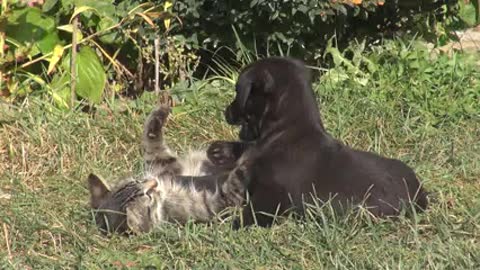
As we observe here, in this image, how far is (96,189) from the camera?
17.5 ft

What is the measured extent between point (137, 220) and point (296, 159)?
0.85 metres

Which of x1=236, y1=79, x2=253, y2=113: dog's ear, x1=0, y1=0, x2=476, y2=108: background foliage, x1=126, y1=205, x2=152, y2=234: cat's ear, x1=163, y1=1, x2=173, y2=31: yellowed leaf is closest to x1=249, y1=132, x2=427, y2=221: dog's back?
x1=236, y1=79, x2=253, y2=113: dog's ear

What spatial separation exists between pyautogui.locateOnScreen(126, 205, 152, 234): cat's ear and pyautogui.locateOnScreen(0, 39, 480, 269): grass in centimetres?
10

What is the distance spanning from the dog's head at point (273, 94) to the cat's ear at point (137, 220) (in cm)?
73

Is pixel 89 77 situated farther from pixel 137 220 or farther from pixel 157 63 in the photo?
pixel 137 220

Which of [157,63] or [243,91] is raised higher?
[243,91]

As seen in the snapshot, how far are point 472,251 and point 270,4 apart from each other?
269cm

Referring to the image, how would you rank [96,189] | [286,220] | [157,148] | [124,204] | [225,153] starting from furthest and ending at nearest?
[157,148], [225,153], [96,189], [124,204], [286,220]

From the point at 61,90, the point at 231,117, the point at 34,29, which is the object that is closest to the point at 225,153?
the point at 231,117

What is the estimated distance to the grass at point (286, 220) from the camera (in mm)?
4582

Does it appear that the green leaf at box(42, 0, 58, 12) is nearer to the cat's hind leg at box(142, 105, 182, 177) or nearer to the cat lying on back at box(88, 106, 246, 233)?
the cat's hind leg at box(142, 105, 182, 177)

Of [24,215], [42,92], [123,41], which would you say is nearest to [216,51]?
[123,41]

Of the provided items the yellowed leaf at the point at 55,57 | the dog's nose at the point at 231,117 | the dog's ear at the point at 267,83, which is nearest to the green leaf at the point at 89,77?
the yellowed leaf at the point at 55,57

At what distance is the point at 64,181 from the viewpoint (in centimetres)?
584
